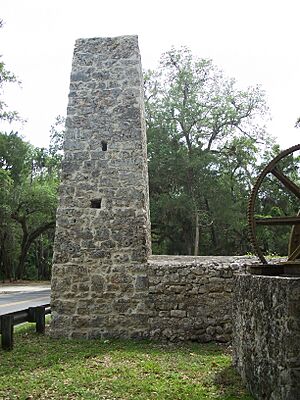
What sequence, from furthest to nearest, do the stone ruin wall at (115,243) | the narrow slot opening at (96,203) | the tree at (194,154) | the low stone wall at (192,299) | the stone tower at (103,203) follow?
the tree at (194,154) < the narrow slot opening at (96,203) < the stone tower at (103,203) < the stone ruin wall at (115,243) < the low stone wall at (192,299)

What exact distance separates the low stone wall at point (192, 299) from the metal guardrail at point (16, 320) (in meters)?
2.05

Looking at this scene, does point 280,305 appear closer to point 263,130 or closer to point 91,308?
point 91,308

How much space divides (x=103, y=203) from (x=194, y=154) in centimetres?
1593

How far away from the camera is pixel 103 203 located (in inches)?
323

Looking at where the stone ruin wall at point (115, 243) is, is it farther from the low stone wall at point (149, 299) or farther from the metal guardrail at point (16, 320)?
the metal guardrail at point (16, 320)

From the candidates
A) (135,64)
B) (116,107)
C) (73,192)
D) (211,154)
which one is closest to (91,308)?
(73,192)

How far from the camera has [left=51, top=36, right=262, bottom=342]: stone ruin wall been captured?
7559 millimetres

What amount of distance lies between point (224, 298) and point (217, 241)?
1737 centimetres

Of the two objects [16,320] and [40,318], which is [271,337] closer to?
[16,320]

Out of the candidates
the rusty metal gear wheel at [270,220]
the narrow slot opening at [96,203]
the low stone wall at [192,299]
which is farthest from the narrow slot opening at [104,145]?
the rusty metal gear wheel at [270,220]

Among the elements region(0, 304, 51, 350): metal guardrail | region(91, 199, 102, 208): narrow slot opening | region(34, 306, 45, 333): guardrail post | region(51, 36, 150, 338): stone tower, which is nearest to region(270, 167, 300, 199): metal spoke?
region(51, 36, 150, 338): stone tower

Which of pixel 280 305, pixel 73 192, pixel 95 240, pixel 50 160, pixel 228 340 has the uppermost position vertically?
pixel 50 160

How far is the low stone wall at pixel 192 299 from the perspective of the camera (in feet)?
24.4

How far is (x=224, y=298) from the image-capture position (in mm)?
7473
